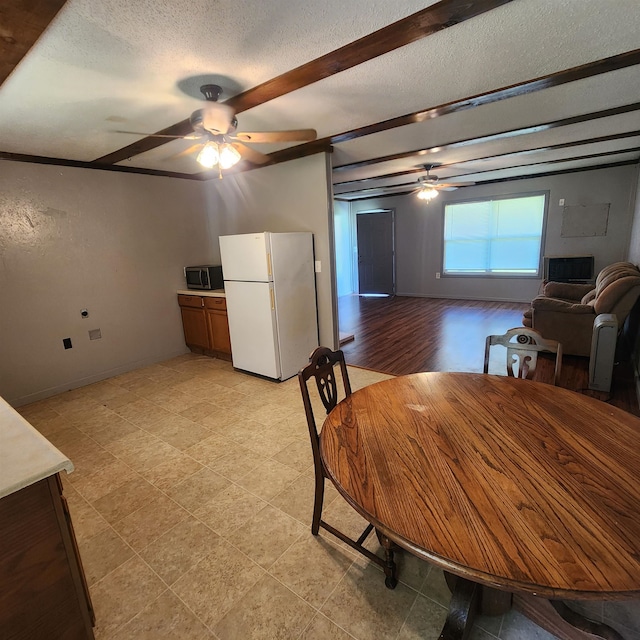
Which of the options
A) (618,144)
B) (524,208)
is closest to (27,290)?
(618,144)

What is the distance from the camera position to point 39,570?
104cm

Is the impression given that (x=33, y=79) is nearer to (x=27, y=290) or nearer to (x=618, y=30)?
(x=27, y=290)

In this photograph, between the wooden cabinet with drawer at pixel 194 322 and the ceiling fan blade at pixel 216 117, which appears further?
the wooden cabinet with drawer at pixel 194 322

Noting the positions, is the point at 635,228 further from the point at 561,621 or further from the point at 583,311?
the point at 561,621

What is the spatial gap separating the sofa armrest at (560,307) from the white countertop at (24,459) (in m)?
4.37

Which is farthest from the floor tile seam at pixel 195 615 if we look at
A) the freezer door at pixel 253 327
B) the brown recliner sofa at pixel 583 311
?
the brown recliner sofa at pixel 583 311

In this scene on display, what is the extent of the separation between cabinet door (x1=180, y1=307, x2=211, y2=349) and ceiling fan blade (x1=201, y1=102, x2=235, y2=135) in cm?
252

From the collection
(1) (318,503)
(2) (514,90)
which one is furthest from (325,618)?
(2) (514,90)

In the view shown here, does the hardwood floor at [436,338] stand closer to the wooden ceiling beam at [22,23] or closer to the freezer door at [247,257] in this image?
the freezer door at [247,257]

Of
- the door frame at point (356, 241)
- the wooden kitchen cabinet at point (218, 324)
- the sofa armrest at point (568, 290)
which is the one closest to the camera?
the wooden kitchen cabinet at point (218, 324)

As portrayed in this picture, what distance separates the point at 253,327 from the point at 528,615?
3015mm

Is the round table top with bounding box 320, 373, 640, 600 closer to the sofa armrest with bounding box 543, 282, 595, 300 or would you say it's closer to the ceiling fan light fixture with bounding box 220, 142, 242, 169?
the ceiling fan light fixture with bounding box 220, 142, 242, 169

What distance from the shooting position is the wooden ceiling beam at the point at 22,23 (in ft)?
4.45

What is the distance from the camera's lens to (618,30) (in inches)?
69.7
